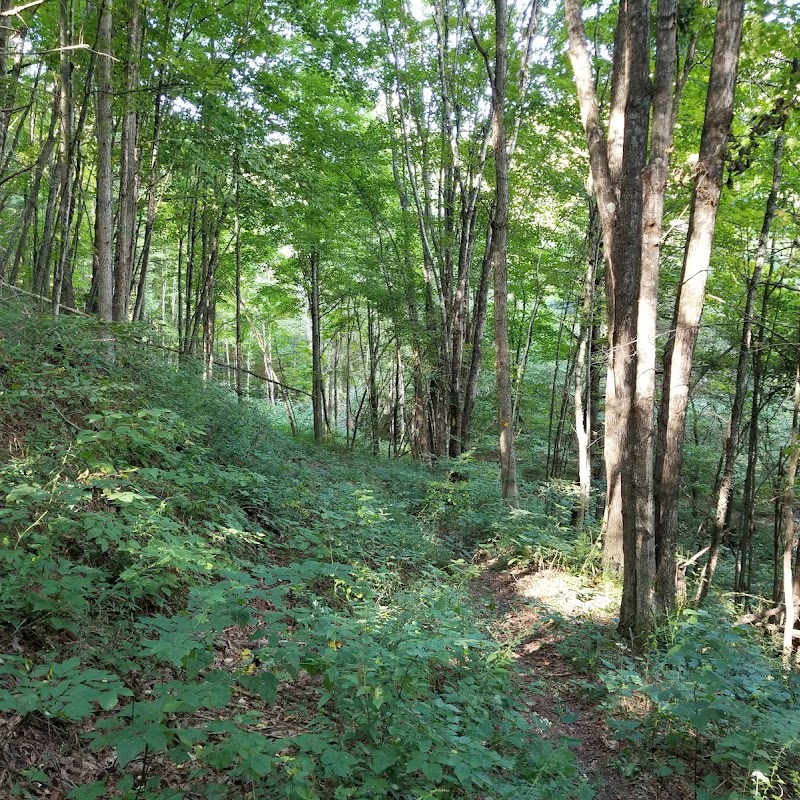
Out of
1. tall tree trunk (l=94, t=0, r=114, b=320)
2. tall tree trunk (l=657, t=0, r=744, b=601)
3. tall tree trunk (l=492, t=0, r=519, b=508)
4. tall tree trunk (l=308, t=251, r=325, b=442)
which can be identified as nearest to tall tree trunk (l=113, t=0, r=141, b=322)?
tall tree trunk (l=94, t=0, r=114, b=320)

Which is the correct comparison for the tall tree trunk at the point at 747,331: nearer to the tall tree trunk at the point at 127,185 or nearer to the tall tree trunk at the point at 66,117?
the tall tree trunk at the point at 127,185

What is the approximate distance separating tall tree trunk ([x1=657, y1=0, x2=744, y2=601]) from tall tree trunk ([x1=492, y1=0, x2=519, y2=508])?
13.1 ft

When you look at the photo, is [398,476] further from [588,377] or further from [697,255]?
[697,255]

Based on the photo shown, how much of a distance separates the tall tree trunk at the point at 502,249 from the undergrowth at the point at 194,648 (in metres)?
3.22

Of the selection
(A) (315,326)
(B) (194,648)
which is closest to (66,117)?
(B) (194,648)

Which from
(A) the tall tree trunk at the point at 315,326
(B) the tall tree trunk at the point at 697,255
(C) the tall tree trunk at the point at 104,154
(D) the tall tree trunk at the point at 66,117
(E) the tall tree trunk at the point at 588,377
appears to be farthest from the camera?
(A) the tall tree trunk at the point at 315,326

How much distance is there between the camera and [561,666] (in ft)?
16.1

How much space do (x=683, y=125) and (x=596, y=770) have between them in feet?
31.8

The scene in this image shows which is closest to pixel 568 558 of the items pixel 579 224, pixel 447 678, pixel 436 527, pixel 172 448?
pixel 436 527

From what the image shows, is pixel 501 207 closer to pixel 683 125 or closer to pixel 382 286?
pixel 683 125

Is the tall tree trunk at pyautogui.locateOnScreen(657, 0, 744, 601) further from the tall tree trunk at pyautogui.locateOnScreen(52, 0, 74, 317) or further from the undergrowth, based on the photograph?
the tall tree trunk at pyautogui.locateOnScreen(52, 0, 74, 317)

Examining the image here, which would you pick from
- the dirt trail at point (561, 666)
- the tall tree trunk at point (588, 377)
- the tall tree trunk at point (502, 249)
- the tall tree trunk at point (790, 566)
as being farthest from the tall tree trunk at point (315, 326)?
the tall tree trunk at point (790, 566)

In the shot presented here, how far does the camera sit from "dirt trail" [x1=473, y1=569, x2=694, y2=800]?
3391mm

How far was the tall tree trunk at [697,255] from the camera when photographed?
4508 mm
